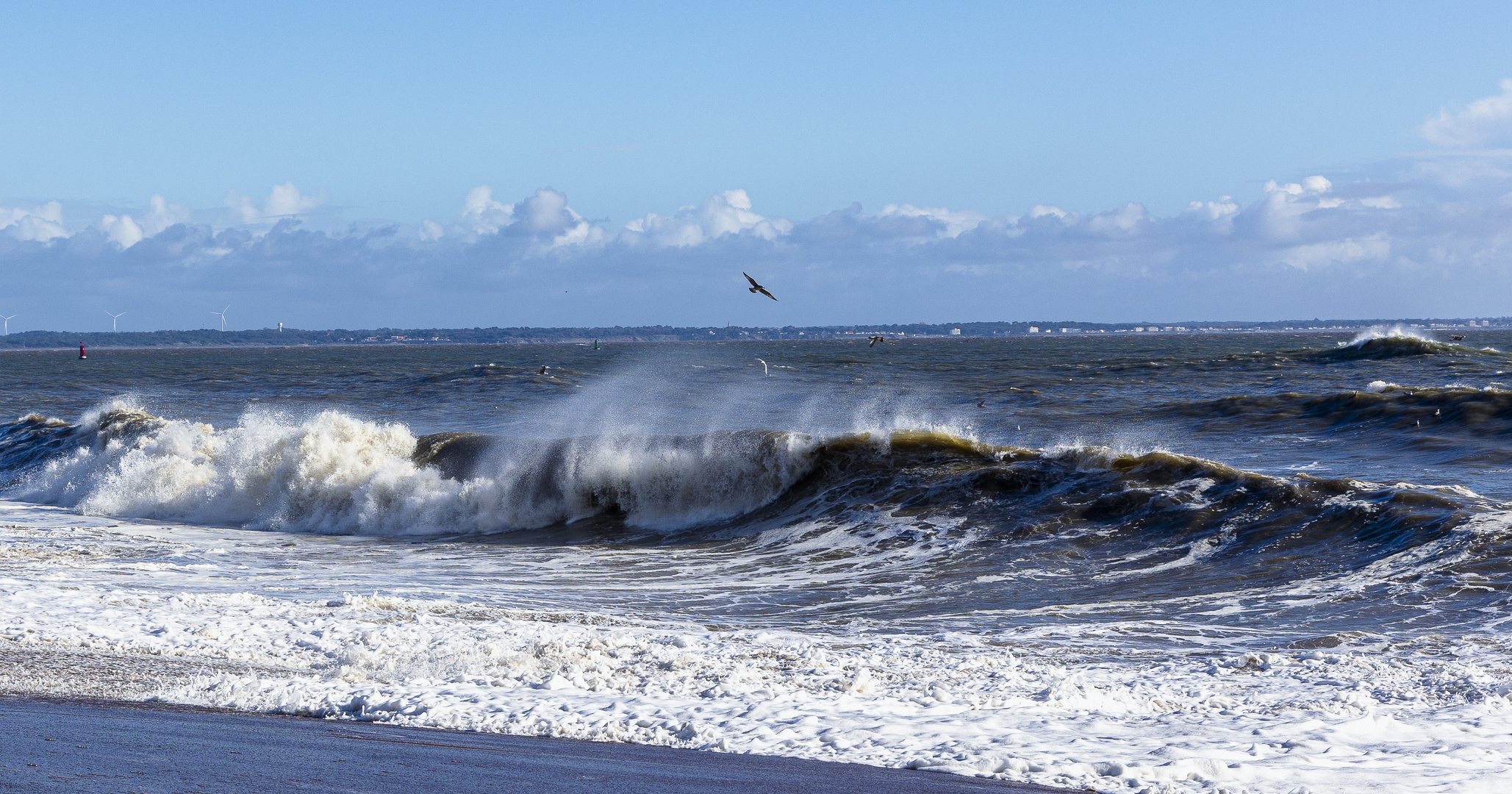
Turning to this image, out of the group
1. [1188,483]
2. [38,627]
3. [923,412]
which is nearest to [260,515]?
[38,627]

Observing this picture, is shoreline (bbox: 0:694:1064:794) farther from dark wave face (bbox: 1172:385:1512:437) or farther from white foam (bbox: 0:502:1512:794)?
dark wave face (bbox: 1172:385:1512:437)

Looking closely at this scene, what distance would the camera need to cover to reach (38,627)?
9.29m

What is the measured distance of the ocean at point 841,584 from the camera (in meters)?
6.91

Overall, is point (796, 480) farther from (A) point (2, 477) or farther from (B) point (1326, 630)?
(A) point (2, 477)

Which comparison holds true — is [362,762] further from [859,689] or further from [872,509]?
[872,509]

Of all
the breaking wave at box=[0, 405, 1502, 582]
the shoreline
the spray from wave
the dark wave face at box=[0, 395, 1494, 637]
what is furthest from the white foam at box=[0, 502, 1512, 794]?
the spray from wave

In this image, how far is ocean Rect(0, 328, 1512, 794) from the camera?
691 cm

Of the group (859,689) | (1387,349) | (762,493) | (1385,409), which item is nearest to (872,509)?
(762,493)

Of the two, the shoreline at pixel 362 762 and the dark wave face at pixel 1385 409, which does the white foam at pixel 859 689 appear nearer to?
the shoreline at pixel 362 762

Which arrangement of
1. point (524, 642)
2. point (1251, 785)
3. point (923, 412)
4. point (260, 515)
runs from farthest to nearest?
point (923, 412), point (260, 515), point (524, 642), point (1251, 785)

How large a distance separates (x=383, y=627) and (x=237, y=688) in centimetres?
225

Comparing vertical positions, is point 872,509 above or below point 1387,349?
below

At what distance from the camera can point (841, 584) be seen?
13500mm

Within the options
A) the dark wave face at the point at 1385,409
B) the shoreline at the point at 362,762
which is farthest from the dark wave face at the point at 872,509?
the dark wave face at the point at 1385,409
